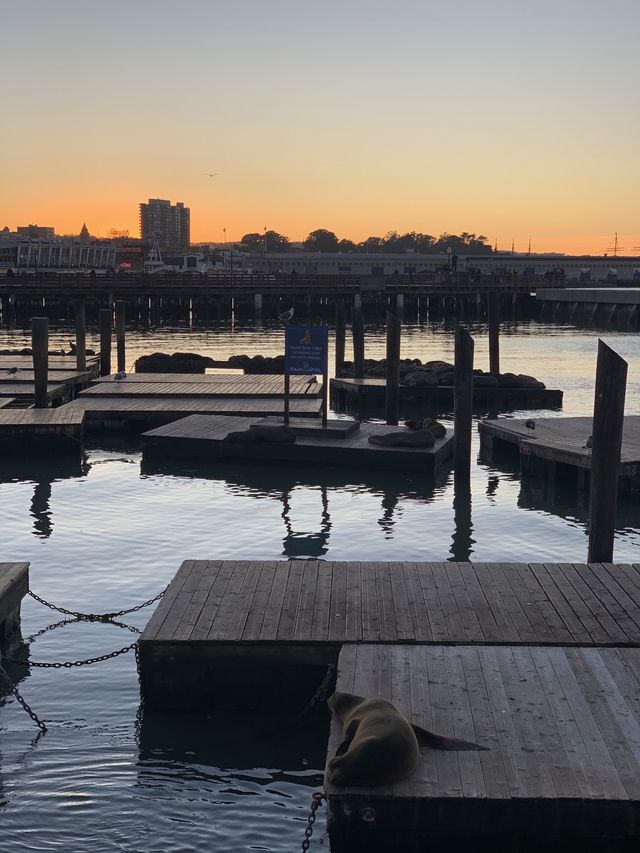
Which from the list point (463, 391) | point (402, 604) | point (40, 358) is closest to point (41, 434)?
point (40, 358)

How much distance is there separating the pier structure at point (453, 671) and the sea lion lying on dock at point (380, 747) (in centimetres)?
8

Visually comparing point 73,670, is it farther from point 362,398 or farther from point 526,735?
point 362,398

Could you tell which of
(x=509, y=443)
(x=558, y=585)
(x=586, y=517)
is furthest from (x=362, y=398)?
Result: (x=558, y=585)

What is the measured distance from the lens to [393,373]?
2647 cm

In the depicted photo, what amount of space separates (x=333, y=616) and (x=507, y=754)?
2.92m

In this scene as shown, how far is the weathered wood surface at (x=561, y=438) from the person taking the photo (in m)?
18.8

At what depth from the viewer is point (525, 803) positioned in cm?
Answer: 659

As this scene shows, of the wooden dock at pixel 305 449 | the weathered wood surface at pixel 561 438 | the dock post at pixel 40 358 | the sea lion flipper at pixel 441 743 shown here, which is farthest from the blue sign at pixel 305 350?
the sea lion flipper at pixel 441 743

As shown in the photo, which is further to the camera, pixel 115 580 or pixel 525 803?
pixel 115 580

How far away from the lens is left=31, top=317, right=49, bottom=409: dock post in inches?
968

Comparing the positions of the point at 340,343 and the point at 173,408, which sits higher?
the point at 340,343

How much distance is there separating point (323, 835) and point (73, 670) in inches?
163

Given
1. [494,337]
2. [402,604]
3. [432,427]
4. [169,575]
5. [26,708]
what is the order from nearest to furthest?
[26,708]
[402,604]
[169,575]
[432,427]
[494,337]

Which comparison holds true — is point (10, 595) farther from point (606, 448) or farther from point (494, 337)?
point (494, 337)
